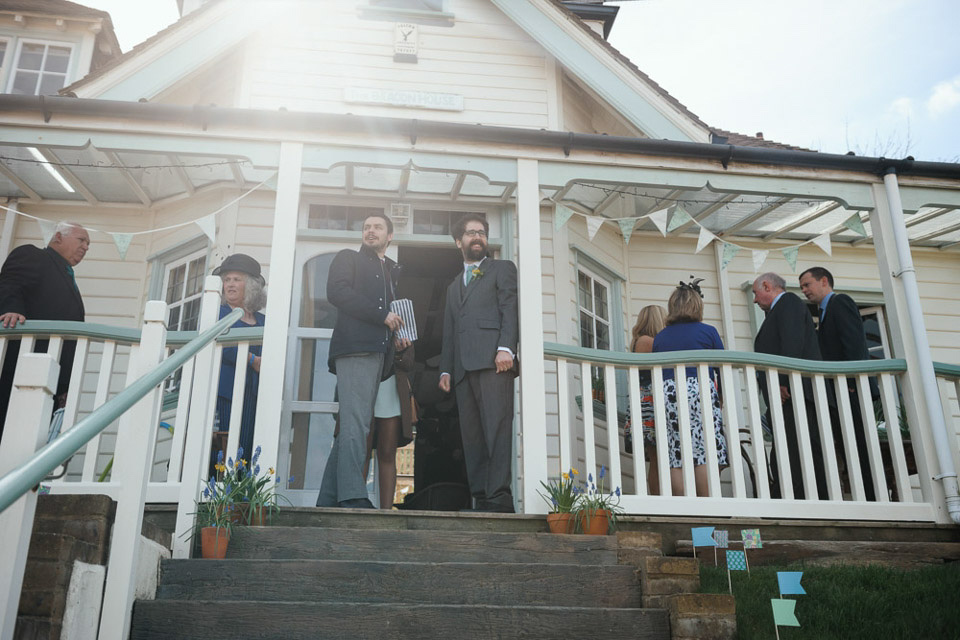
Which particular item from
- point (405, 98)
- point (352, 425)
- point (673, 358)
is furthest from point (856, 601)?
point (405, 98)

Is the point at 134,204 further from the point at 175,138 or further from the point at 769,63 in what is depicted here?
the point at 769,63

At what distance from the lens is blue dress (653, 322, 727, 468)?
16.6 feet

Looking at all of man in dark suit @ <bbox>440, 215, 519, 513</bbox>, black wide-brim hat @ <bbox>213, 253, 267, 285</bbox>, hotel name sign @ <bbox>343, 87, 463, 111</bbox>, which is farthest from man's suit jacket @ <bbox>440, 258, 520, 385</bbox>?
hotel name sign @ <bbox>343, 87, 463, 111</bbox>

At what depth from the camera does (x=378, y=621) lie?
290 centimetres

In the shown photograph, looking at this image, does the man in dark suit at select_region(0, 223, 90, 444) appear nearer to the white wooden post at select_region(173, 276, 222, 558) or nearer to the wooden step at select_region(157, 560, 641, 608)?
the white wooden post at select_region(173, 276, 222, 558)

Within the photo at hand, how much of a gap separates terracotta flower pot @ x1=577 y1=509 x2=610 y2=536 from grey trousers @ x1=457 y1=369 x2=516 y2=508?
0.56 m

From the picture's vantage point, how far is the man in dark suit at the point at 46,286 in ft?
15.5

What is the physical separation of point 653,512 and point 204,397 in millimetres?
2571

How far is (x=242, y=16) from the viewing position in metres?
6.65

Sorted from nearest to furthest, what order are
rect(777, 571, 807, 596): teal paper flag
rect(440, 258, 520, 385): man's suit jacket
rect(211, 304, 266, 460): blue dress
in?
rect(777, 571, 807, 596): teal paper flag → rect(440, 258, 520, 385): man's suit jacket → rect(211, 304, 266, 460): blue dress

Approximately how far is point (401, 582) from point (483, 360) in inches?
69.6

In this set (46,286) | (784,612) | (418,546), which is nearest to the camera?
(784,612)

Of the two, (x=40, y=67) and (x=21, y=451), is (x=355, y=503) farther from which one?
(x=40, y=67)

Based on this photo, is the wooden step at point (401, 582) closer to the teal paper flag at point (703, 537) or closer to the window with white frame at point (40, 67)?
the teal paper flag at point (703, 537)
